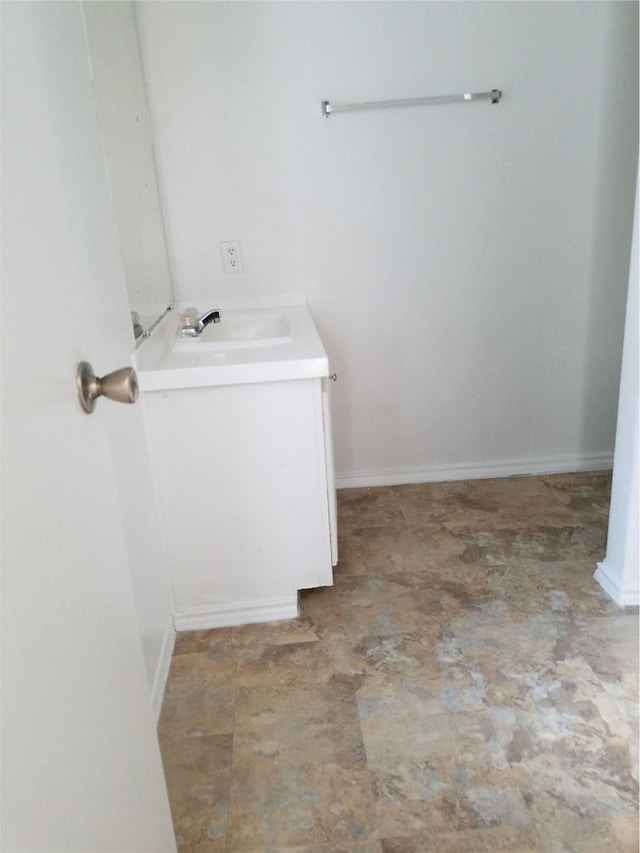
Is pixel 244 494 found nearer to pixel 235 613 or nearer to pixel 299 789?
pixel 235 613

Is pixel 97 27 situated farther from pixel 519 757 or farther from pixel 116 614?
pixel 519 757

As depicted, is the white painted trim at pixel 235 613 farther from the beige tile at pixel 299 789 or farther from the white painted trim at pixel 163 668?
the beige tile at pixel 299 789

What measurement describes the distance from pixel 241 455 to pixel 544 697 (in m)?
0.97

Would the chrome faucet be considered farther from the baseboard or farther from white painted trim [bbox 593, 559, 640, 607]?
white painted trim [bbox 593, 559, 640, 607]

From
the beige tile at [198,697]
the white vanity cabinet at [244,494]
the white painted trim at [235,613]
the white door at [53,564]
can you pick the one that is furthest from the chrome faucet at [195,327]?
the white door at [53,564]

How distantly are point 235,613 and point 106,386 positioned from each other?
1257 millimetres

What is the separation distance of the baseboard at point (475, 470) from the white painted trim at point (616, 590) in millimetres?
779

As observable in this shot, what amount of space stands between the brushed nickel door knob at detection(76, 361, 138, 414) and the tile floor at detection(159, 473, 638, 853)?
0.97m

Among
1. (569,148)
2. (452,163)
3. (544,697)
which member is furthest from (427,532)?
(569,148)

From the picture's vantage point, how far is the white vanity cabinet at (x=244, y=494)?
64.0 inches

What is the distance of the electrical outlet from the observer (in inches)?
88.1

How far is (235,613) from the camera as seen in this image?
1.82m

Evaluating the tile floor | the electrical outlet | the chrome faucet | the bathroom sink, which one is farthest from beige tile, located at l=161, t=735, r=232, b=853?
the electrical outlet

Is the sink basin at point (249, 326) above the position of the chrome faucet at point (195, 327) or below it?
below
